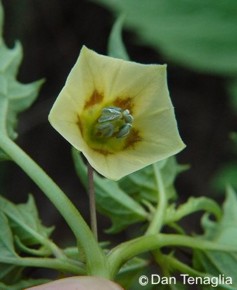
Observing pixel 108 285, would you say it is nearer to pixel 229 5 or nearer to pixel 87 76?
pixel 87 76

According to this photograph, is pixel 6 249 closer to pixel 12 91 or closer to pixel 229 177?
pixel 12 91

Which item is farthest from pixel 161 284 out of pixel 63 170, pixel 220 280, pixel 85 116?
pixel 63 170

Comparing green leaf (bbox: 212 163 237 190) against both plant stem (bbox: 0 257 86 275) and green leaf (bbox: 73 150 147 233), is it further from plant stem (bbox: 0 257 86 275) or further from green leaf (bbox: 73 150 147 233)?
plant stem (bbox: 0 257 86 275)

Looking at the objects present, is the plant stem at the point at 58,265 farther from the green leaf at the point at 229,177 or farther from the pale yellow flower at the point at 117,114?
the green leaf at the point at 229,177

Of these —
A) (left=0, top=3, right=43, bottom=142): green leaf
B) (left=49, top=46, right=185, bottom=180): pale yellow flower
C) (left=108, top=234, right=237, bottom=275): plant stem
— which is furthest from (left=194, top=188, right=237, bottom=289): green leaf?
(left=0, top=3, right=43, bottom=142): green leaf

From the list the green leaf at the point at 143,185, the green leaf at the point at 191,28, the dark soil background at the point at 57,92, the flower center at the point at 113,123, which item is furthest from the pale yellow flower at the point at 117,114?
the dark soil background at the point at 57,92

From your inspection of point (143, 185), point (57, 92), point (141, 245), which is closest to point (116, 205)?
point (143, 185)

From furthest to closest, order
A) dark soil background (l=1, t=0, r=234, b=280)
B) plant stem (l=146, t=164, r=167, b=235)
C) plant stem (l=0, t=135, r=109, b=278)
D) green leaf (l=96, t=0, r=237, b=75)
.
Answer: dark soil background (l=1, t=0, r=234, b=280) → green leaf (l=96, t=0, r=237, b=75) → plant stem (l=146, t=164, r=167, b=235) → plant stem (l=0, t=135, r=109, b=278)
